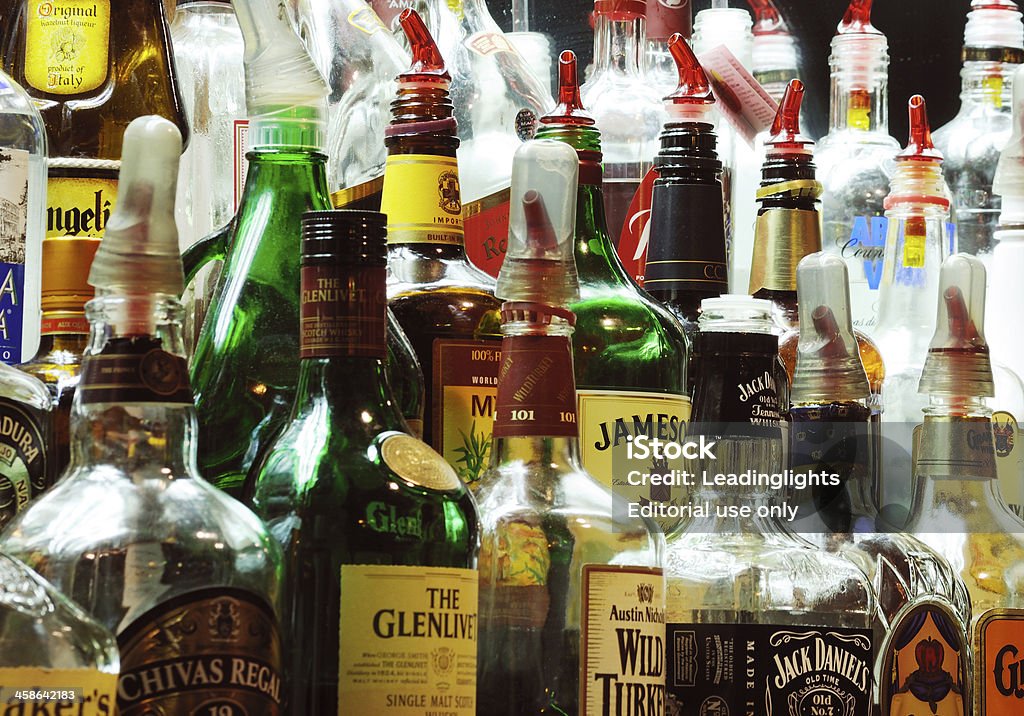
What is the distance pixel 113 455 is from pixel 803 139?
0.61 meters

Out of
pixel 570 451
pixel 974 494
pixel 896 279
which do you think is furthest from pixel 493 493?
pixel 896 279

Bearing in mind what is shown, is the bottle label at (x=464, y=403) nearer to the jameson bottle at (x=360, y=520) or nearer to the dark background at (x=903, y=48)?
the jameson bottle at (x=360, y=520)

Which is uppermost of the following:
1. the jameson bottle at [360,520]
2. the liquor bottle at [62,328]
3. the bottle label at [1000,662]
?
the liquor bottle at [62,328]

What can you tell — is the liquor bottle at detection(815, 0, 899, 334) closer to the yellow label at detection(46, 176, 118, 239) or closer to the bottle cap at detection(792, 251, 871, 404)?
the bottle cap at detection(792, 251, 871, 404)

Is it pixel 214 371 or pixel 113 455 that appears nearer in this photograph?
pixel 113 455

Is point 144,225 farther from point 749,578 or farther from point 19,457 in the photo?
point 749,578

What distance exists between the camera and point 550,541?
75 cm

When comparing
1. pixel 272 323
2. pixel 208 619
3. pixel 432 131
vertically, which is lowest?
pixel 208 619

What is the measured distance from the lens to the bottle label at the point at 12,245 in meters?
0.75

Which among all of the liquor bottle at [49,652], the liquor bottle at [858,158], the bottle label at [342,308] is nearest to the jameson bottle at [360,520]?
the bottle label at [342,308]

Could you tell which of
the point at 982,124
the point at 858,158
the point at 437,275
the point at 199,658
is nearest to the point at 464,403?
the point at 437,275

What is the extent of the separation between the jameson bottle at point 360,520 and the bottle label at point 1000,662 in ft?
1.16

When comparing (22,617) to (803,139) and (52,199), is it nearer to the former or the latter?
(52,199)

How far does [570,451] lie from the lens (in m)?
0.77
